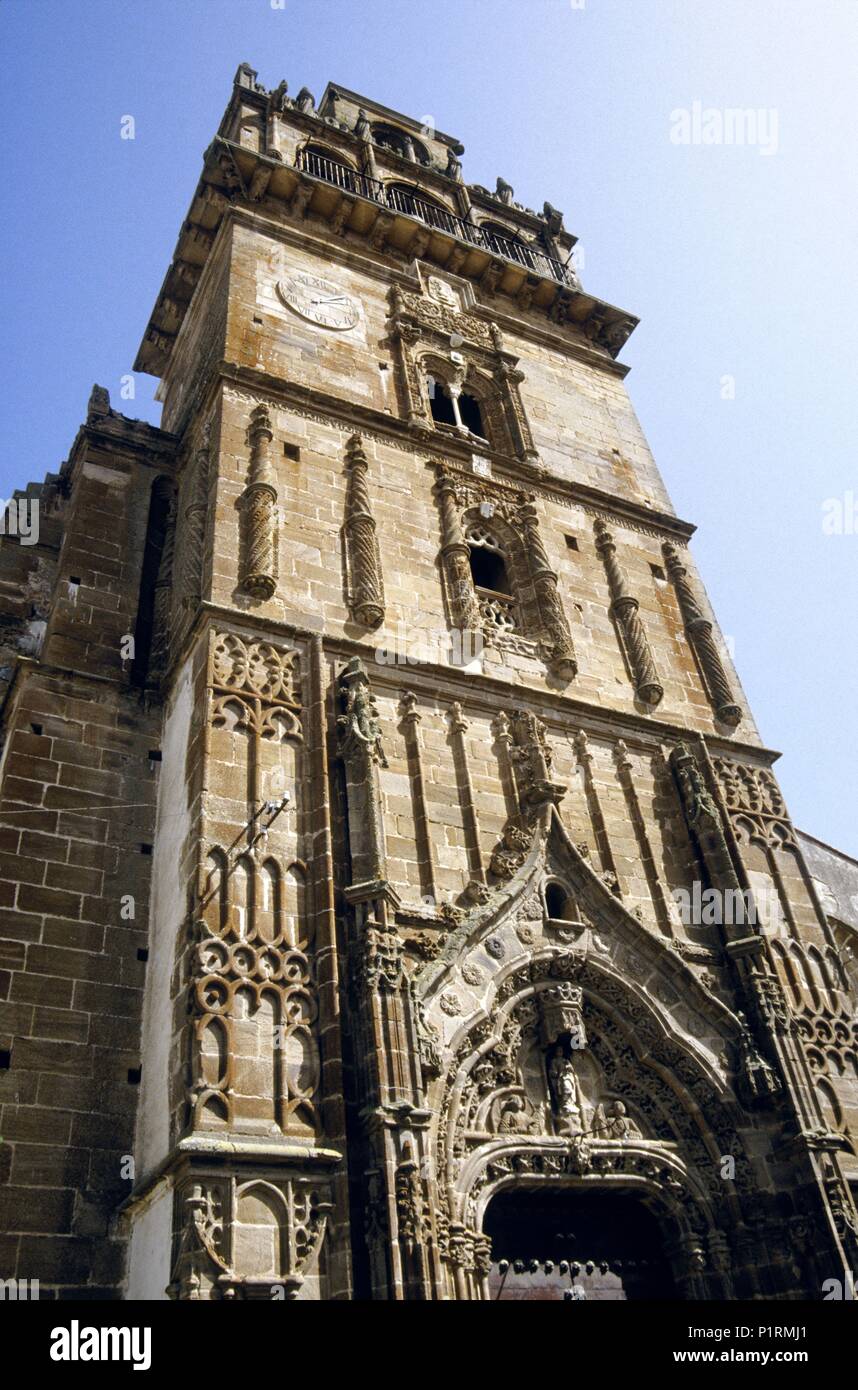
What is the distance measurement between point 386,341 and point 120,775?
903cm

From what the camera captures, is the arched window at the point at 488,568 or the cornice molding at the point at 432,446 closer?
the cornice molding at the point at 432,446

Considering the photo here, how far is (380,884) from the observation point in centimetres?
950

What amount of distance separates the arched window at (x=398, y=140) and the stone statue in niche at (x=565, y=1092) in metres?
20.0

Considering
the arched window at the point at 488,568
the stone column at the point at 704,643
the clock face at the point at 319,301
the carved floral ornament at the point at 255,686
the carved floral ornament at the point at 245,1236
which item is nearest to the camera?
the carved floral ornament at the point at 245,1236

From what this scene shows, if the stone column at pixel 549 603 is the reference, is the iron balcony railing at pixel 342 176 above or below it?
above

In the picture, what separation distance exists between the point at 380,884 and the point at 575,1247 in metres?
3.76

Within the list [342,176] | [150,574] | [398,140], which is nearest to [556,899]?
[150,574]

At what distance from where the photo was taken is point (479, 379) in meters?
18.0

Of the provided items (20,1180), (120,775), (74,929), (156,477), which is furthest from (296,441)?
(20,1180)

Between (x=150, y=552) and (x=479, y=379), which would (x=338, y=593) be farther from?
(x=479, y=379)

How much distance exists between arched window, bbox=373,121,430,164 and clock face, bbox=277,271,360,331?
8.02 meters

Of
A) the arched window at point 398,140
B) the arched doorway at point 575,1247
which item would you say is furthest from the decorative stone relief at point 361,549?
the arched window at point 398,140

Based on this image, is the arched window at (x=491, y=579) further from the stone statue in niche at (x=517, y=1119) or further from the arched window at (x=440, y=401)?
the stone statue in niche at (x=517, y=1119)

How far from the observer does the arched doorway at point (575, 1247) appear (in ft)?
29.9
